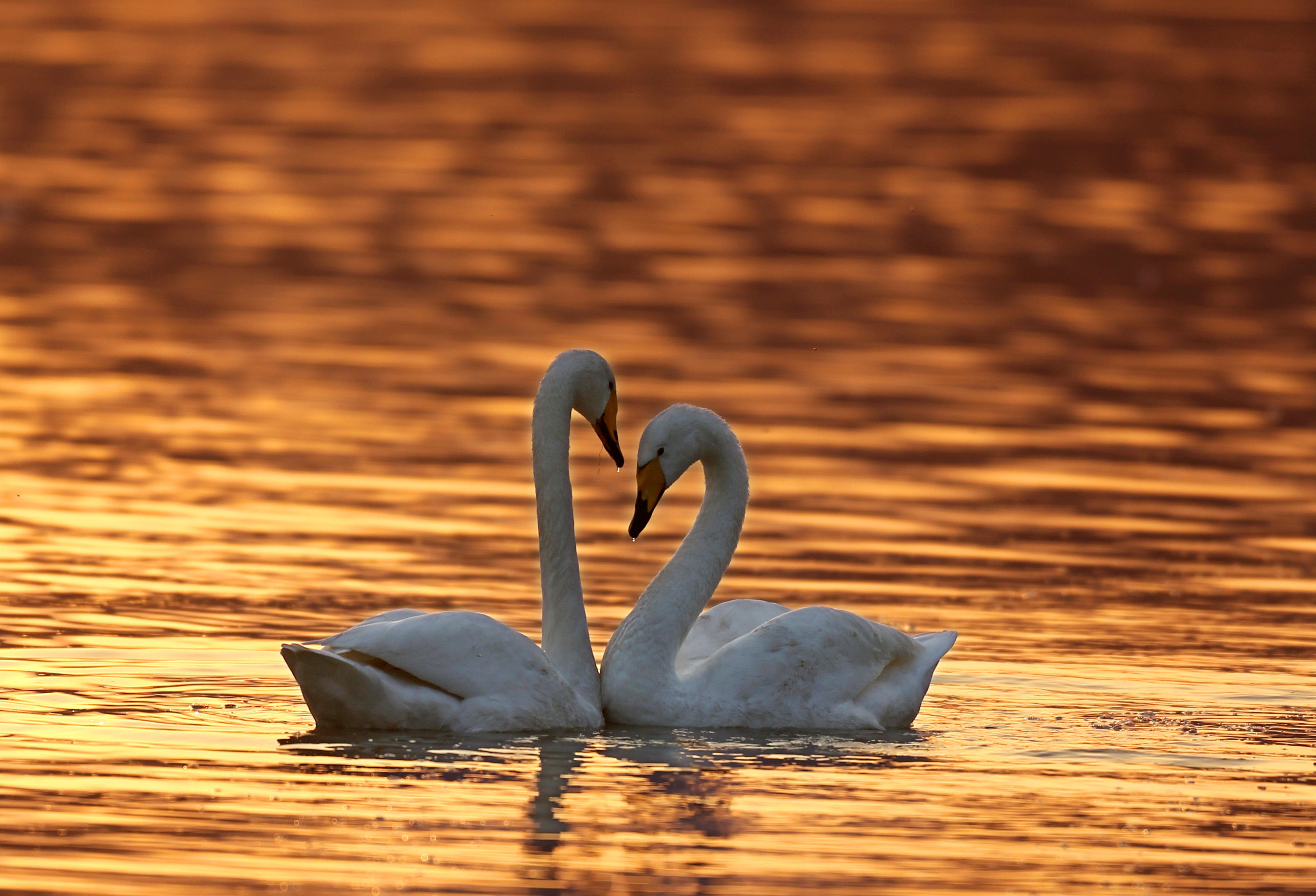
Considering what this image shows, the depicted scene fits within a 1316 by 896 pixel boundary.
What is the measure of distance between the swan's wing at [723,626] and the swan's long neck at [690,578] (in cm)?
13

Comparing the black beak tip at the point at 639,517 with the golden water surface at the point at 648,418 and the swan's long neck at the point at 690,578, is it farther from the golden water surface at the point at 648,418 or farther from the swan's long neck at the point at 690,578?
the golden water surface at the point at 648,418

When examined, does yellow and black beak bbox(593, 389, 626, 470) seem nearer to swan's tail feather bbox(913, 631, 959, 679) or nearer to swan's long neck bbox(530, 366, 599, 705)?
swan's long neck bbox(530, 366, 599, 705)

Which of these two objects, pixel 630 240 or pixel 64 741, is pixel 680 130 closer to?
pixel 630 240

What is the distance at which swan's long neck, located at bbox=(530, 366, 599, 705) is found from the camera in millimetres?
11984

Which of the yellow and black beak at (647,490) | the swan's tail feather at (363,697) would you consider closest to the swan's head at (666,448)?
the yellow and black beak at (647,490)

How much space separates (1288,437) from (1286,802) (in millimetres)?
9409

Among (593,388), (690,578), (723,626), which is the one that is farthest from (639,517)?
(723,626)

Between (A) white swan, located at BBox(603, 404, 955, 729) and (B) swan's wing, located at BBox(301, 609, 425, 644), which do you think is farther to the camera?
(A) white swan, located at BBox(603, 404, 955, 729)

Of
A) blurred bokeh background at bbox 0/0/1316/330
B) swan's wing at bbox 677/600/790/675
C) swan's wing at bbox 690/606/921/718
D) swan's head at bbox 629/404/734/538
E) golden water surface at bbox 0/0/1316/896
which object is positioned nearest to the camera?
golden water surface at bbox 0/0/1316/896

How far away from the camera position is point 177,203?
92.0 ft

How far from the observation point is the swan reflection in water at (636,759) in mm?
9555

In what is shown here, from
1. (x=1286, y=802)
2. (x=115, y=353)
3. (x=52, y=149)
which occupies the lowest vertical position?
(x=1286, y=802)

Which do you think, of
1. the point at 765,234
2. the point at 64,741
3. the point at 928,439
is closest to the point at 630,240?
the point at 765,234

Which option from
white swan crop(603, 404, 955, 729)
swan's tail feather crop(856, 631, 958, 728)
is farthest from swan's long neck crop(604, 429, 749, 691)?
swan's tail feather crop(856, 631, 958, 728)
